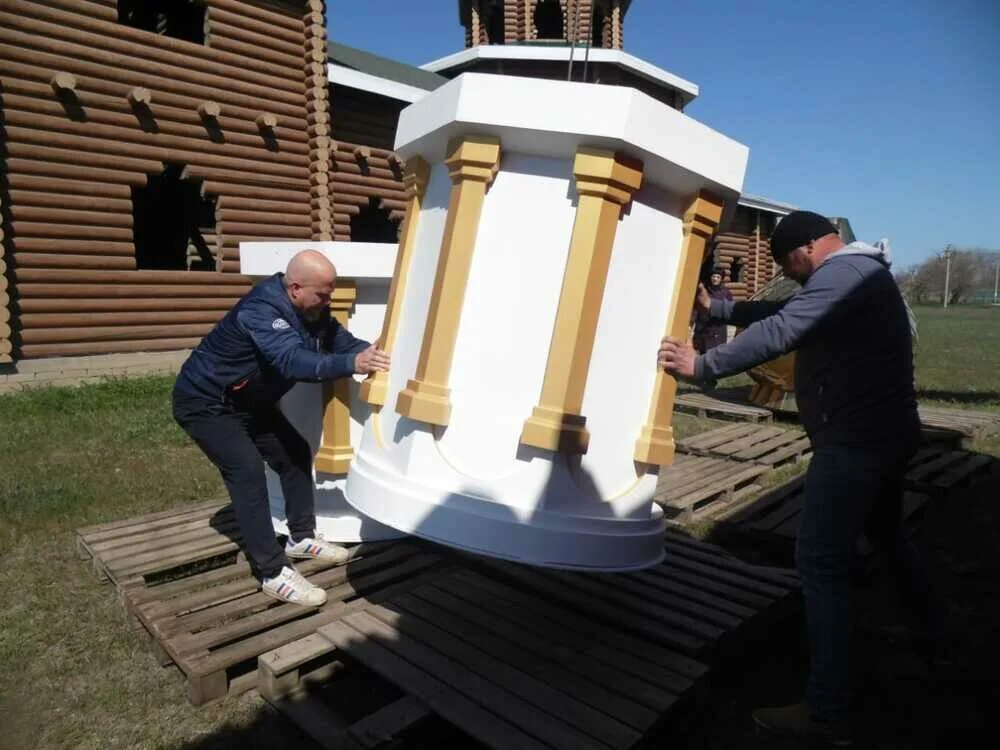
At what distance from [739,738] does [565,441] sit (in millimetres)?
1473

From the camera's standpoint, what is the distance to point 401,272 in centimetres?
324

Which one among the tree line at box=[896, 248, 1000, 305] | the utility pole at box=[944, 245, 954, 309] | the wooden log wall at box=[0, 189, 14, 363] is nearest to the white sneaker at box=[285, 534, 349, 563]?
the wooden log wall at box=[0, 189, 14, 363]

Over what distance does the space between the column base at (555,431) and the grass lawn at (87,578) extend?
1.55 m

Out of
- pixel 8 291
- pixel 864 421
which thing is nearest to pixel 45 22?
pixel 8 291

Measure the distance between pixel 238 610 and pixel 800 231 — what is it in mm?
3082

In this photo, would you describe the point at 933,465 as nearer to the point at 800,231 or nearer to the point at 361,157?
the point at 800,231

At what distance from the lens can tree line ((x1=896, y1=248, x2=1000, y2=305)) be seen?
285 feet

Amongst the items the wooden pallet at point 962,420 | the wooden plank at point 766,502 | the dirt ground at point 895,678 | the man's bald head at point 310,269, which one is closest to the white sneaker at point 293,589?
the man's bald head at point 310,269

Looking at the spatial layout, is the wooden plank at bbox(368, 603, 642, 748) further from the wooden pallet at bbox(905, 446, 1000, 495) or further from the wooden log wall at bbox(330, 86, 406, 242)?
the wooden log wall at bbox(330, 86, 406, 242)

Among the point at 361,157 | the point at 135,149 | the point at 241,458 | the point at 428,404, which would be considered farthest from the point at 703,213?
the point at 361,157

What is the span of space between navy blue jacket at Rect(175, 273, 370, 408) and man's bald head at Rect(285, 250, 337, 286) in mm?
127

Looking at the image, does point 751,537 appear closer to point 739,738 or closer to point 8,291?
point 739,738

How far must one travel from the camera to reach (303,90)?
11.8 metres

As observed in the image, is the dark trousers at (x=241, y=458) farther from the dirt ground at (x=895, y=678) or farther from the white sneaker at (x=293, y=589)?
the dirt ground at (x=895, y=678)
